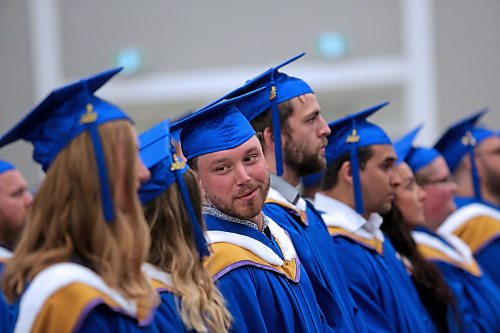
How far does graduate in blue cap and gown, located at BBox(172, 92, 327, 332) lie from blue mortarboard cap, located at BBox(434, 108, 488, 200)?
123 inches

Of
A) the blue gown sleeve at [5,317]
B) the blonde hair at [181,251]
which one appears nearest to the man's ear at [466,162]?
the blonde hair at [181,251]

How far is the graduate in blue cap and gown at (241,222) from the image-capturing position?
10.6 feet

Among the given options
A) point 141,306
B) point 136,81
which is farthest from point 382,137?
point 136,81

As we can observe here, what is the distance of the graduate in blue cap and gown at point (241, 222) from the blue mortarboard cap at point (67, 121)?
0.84 meters

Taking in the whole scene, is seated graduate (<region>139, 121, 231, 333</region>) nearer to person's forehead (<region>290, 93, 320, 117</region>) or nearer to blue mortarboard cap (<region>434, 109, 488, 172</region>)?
person's forehead (<region>290, 93, 320, 117</region>)

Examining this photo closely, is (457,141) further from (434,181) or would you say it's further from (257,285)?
(257,285)

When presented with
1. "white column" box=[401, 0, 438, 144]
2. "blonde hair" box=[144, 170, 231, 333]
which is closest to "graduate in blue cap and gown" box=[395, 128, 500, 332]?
"blonde hair" box=[144, 170, 231, 333]

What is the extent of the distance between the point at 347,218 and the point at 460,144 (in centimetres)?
204

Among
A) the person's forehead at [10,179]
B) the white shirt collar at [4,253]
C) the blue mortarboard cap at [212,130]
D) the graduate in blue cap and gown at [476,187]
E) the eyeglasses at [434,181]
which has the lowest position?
the graduate in blue cap and gown at [476,187]

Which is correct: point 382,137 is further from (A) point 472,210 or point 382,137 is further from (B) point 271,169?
(A) point 472,210

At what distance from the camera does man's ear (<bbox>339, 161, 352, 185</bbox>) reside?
15.9 feet

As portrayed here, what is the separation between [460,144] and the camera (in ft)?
21.4

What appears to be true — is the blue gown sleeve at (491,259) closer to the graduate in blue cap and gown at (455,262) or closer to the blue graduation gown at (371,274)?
the graduate in blue cap and gown at (455,262)

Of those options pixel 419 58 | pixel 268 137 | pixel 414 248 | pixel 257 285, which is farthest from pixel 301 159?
pixel 419 58
